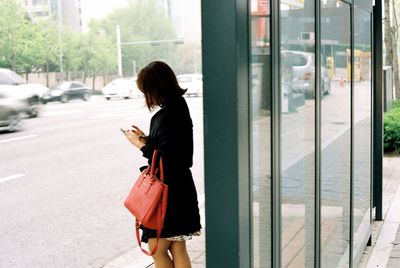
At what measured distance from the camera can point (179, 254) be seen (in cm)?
309

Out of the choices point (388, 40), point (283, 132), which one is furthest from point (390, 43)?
point (283, 132)

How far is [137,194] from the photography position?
283 cm

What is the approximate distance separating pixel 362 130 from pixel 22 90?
18.0 metres

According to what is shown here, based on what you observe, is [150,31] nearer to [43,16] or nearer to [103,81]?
[103,81]

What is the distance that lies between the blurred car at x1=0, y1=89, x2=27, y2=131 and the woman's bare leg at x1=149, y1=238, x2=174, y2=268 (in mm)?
14575

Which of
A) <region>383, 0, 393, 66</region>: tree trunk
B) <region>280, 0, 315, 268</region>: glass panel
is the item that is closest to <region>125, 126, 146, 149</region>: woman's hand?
<region>280, 0, 315, 268</region>: glass panel

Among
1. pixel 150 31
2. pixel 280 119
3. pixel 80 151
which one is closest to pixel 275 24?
pixel 280 119

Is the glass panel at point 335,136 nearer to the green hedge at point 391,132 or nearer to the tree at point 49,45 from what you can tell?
the green hedge at point 391,132

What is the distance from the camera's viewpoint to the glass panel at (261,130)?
76.0 inches

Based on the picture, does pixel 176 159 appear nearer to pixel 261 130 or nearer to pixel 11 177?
pixel 261 130

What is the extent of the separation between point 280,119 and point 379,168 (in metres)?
3.29

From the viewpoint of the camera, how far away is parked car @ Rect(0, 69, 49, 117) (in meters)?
19.6

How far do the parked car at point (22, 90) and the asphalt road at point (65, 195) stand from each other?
89 centimetres

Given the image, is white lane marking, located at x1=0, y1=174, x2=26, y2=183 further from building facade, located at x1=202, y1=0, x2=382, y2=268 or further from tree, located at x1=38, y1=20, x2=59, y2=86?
tree, located at x1=38, y1=20, x2=59, y2=86
